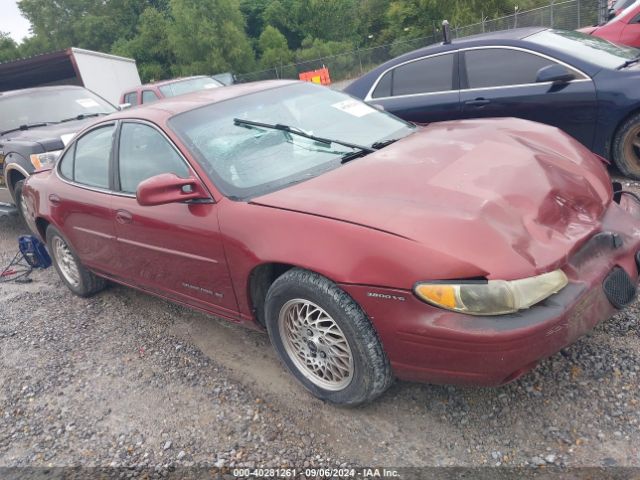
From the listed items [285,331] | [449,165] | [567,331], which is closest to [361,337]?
[285,331]

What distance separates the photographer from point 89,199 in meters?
3.97

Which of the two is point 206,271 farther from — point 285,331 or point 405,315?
point 405,315

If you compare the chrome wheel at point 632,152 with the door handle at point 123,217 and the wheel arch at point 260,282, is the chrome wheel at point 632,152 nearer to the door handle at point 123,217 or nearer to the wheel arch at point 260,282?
the wheel arch at point 260,282

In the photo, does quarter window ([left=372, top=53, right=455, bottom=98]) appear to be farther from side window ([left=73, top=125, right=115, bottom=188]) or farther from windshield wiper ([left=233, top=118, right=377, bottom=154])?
side window ([left=73, top=125, right=115, bottom=188])

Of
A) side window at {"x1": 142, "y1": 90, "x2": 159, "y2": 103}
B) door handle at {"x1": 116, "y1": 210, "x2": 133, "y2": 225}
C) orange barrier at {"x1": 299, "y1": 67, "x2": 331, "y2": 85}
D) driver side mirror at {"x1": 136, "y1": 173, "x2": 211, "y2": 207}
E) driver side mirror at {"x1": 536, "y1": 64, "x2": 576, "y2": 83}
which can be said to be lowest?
→ orange barrier at {"x1": 299, "y1": 67, "x2": 331, "y2": 85}

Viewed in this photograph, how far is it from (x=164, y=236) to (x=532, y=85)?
3.79m

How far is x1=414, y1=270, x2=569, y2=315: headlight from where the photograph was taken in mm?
2137

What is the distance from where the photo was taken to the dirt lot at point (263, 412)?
2395 mm

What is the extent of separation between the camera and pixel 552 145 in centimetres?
318

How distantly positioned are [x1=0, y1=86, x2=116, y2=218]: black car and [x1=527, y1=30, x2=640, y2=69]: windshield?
5.32m

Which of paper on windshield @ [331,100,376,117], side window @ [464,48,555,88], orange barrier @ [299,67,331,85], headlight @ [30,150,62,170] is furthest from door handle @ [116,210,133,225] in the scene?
orange barrier @ [299,67,331,85]

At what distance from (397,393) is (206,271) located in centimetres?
127

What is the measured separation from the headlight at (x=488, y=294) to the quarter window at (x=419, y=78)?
3.90 metres

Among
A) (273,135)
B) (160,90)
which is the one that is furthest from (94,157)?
(160,90)
